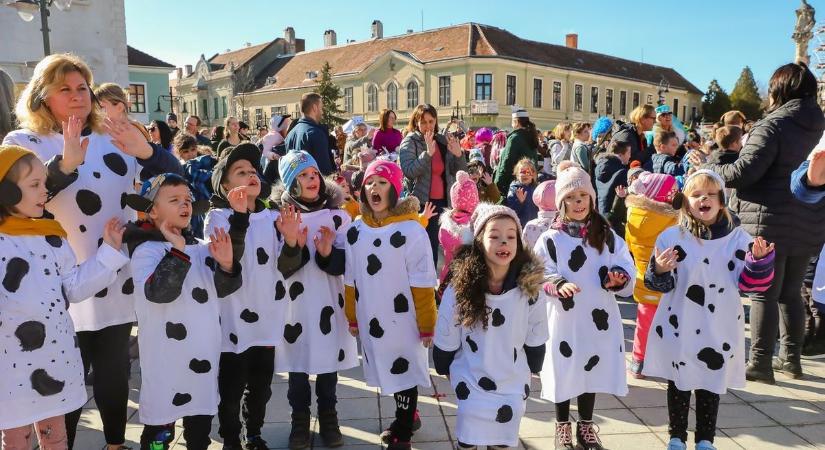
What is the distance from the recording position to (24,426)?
2.54m

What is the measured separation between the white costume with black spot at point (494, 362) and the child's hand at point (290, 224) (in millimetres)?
859

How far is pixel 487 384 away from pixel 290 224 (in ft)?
4.26

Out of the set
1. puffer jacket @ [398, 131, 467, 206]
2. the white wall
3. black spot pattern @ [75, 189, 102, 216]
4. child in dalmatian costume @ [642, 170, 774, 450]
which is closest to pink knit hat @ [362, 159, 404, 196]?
black spot pattern @ [75, 189, 102, 216]

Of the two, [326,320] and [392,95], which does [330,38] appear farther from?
[326,320]

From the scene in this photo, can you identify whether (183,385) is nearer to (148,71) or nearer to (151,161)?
(151,161)

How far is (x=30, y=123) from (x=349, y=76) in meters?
42.7

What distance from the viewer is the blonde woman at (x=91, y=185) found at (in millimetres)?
2826

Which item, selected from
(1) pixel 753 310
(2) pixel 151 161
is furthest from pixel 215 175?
(1) pixel 753 310

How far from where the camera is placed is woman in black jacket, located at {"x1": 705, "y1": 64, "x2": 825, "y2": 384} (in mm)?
4086

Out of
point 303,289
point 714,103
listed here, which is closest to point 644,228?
point 303,289

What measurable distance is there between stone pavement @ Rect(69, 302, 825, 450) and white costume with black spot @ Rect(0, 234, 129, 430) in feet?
3.35

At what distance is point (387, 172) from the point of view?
3305mm

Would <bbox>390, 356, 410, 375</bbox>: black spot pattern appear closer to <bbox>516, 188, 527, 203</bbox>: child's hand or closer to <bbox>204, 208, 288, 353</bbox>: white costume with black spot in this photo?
<bbox>204, 208, 288, 353</bbox>: white costume with black spot

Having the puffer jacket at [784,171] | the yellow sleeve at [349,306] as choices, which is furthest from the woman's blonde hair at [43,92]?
the puffer jacket at [784,171]
